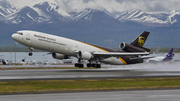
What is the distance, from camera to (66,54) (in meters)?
60.0

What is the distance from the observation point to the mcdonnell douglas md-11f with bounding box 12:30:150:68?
2174 inches

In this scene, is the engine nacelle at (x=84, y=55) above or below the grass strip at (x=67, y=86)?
above

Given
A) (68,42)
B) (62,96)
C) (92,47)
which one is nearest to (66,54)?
(68,42)

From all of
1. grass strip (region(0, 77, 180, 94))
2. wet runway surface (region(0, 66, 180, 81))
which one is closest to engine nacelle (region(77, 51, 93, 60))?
wet runway surface (region(0, 66, 180, 81))

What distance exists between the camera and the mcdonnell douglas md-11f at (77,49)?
181 feet

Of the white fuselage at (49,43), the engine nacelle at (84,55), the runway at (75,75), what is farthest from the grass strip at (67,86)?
the engine nacelle at (84,55)

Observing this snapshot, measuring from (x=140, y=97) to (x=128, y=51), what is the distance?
144 feet

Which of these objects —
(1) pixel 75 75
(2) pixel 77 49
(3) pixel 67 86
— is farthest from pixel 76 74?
(3) pixel 67 86

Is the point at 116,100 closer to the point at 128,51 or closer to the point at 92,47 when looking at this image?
the point at 92,47

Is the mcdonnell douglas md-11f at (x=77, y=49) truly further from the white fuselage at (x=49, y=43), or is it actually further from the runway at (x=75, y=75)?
the runway at (x=75, y=75)

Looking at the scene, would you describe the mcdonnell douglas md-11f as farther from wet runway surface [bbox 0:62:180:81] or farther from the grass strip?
the grass strip

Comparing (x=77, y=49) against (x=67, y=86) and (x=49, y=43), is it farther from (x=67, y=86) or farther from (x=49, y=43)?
(x=67, y=86)

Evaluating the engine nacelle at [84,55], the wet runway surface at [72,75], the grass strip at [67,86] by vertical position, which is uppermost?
the engine nacelle at [84,55]

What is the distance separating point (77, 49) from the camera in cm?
6025
